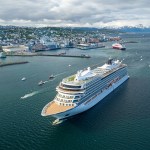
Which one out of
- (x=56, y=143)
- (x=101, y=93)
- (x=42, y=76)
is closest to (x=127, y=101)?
(x=101, y=93)

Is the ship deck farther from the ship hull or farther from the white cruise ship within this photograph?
the ship hull

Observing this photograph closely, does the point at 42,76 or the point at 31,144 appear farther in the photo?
the point at 42,76

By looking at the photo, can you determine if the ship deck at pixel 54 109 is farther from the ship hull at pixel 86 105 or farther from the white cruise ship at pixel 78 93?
the ship hull at pixel 86 105

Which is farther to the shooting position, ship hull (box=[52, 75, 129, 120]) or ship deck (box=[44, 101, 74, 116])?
ship hull (box=[52, 75, 129, 120])

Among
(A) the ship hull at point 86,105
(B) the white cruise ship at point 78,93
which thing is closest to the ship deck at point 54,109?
(B) the white cruise ship at point 78,93

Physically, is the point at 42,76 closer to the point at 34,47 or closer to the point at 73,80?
the point at 73,80

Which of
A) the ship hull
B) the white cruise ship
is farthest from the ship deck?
the ship hull

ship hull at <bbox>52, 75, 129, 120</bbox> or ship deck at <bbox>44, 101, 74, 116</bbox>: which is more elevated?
A: ship deck at <bbox>44, 101, 74, 116</bbox>

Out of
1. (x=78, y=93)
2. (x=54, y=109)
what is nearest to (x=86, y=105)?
(x=78, y=93)
